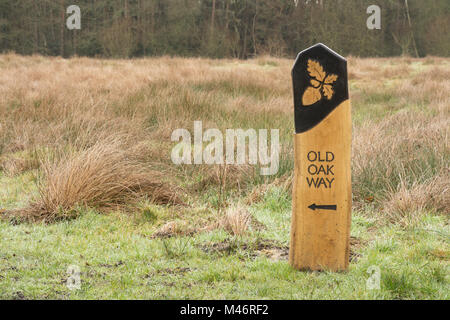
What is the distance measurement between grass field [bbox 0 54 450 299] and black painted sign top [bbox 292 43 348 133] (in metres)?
1.00

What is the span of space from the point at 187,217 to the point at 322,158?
6.08 ft

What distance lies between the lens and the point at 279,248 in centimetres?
372

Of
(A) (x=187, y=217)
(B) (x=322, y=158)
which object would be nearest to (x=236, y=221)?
(A) (x=187, y=217)

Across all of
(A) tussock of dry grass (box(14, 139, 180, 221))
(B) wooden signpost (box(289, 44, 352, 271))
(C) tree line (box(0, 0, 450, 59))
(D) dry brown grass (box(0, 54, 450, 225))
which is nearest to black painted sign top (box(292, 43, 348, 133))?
(B) wooden signpost (box(289, 44, 352, 271))

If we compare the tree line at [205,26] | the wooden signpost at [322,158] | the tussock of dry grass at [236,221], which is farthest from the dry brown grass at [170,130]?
the tree line at [205,26]

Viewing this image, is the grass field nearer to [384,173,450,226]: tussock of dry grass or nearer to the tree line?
[384,173,450,226]: tussock of dry grass

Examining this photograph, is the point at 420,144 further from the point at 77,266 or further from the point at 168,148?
the point at 77,266

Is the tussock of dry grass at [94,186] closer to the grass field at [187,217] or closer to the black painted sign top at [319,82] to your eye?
the grass field at [187,217]

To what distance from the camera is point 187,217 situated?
453 cm

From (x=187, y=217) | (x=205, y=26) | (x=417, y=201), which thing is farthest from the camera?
A: (x=205, y=26)

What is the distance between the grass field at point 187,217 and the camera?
3029 millimetres

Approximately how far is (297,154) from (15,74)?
1282 centimetres

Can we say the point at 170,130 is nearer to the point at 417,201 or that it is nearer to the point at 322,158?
the point at 417,201

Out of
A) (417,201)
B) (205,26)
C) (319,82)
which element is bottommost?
(417,201)
